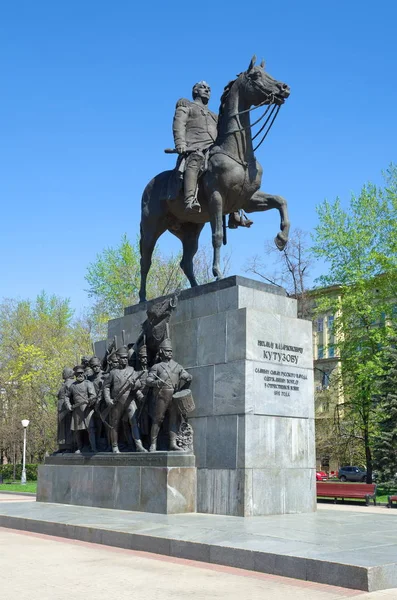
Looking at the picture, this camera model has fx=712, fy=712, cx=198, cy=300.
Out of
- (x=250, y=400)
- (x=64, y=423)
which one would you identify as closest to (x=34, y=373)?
(x=64, y=423)

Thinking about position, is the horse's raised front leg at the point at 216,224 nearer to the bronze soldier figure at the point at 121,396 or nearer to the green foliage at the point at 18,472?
the bronze soldier figure at the point at 121,396

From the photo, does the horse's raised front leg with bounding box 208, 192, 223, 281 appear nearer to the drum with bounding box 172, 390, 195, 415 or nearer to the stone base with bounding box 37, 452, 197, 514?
the drum with bounding box 172, 390, 195, 415

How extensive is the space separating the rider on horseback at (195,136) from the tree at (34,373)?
2722 cm

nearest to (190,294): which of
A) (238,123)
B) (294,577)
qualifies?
(238,123)

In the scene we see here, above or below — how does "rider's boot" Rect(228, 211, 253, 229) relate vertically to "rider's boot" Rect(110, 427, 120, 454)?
above

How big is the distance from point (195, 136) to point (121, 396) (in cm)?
539

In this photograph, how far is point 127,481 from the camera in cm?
1252

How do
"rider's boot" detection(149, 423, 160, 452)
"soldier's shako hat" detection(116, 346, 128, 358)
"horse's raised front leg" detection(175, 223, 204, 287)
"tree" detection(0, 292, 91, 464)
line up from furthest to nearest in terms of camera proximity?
"tree" detection(0, 292, 91, 464) < "horse's raised front leg" detection(175, 223, 204, 287) < "soldier's shako hat" detection(116, 346, 128, 358) < "rider's boot" detection(149, 423, 160, 452)

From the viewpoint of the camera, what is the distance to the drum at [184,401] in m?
12.3

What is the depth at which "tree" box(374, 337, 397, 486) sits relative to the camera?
2900 centimetres

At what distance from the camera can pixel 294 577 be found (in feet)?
23.3

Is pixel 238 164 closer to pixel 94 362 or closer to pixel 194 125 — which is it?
pixel 194 125

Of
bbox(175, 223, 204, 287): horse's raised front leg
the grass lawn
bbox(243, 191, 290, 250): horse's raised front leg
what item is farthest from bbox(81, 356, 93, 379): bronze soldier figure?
the grass lawn

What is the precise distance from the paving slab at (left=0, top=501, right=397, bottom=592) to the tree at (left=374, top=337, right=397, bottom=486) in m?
17.9
